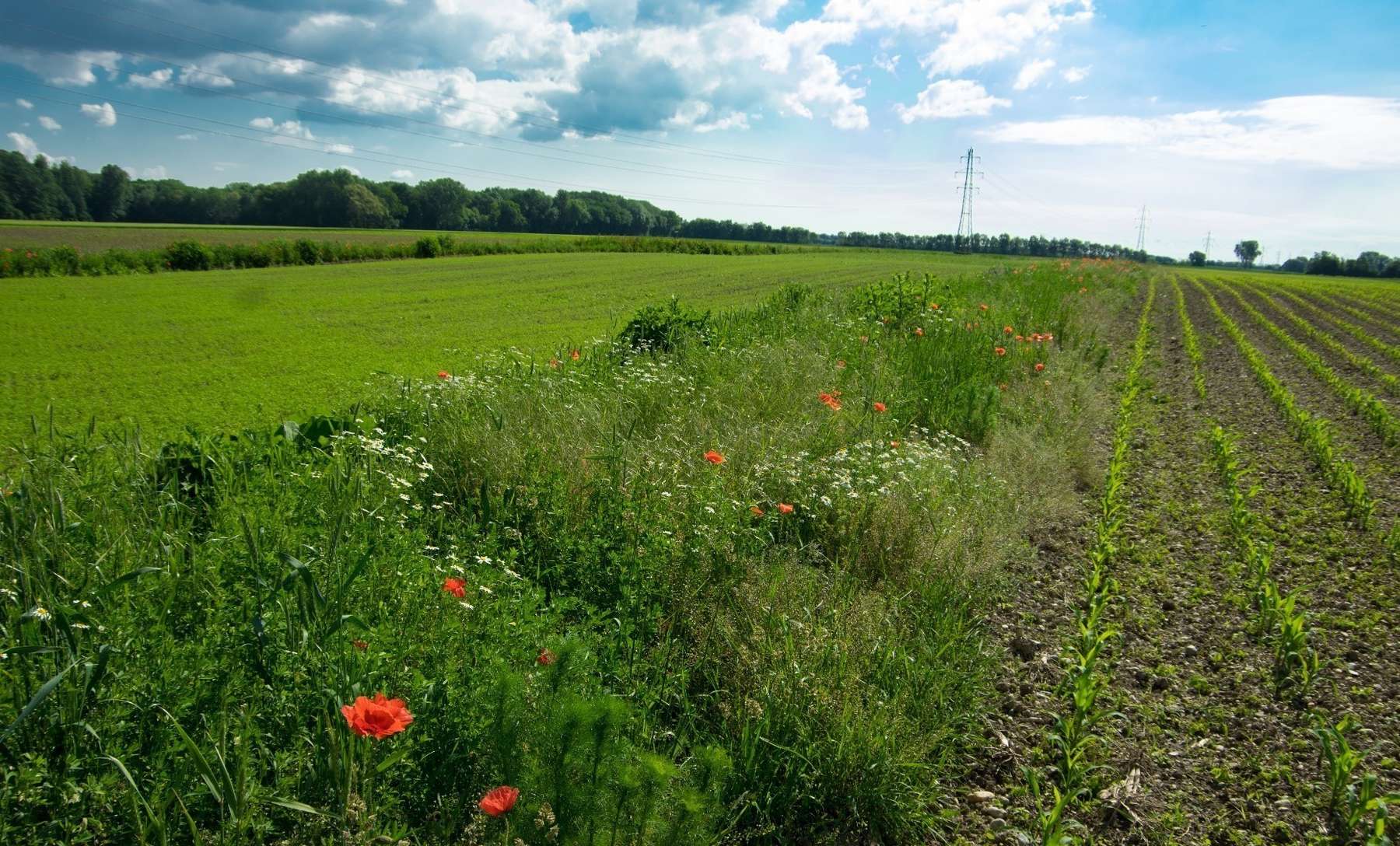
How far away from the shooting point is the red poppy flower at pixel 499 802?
1.71 metres

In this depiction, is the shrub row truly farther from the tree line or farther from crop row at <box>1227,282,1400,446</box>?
crop row at <box>1227,282,1400,446</box>

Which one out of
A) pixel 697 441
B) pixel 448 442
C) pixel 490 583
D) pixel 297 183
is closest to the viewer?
pixel 490 583

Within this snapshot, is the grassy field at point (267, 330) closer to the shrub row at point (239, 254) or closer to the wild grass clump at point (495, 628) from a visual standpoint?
the shrub row at point (239, 254)

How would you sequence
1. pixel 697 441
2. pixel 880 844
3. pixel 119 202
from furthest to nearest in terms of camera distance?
pixel 119 202
pixel 697 441
pixel 880 844

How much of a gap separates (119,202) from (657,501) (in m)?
58.5

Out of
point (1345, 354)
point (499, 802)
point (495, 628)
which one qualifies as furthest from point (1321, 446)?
point (1345, 354)

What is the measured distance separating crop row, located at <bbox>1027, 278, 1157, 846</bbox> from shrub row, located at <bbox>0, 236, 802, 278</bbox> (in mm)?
27305

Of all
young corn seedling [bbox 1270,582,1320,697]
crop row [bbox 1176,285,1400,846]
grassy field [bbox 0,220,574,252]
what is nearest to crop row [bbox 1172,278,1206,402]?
crop row [bbox 1176,285,1400,846]

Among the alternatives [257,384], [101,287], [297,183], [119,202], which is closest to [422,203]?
[297,183]

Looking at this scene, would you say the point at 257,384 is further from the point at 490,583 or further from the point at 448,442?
the point at 490,583

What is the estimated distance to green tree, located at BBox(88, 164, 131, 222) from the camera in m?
45.0

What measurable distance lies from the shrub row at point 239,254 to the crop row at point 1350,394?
98.6ft

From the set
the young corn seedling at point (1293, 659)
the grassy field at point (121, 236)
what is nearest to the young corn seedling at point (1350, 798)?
the young corn seedling at point (1293, 659)

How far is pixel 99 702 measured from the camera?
6.51ft
